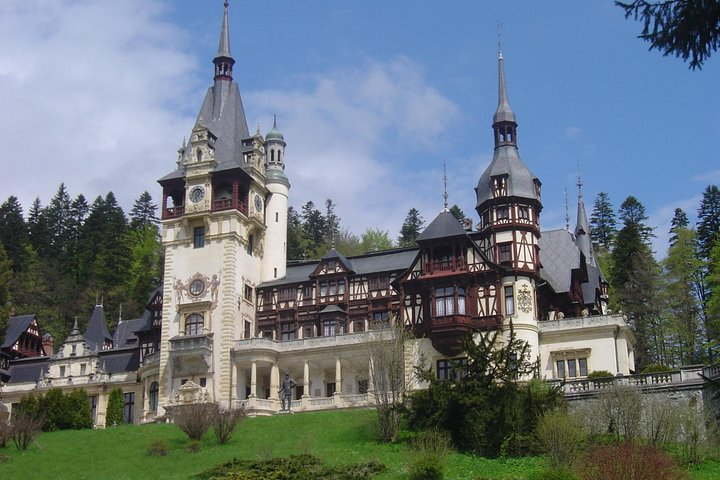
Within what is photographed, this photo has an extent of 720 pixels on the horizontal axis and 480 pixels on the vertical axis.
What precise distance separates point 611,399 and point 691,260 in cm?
3475

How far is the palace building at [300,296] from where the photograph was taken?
54750 millimetres

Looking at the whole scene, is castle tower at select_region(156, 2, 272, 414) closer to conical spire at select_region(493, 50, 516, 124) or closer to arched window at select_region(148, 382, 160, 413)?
arched window at select_region(148, 382, 160, 413)

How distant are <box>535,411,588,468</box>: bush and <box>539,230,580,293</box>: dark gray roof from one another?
2268 cm

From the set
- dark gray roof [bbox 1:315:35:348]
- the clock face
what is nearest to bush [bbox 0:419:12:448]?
the clock face

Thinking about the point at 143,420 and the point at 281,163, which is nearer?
the point at 143,420

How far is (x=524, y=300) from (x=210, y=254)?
20674mm

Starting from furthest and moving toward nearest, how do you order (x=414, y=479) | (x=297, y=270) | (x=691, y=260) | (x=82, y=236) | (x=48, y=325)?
(x=82, y=236)
(x=48, y=325)
(x=691, y=260)
(x=297, y=270)
(x=414, y=479)

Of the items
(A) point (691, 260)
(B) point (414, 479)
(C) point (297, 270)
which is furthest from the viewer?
(A) point (691, 260)

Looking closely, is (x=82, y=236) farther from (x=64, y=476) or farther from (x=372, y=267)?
(x=64, y=476)

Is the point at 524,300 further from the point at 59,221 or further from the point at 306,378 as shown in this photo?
the point at 59,221

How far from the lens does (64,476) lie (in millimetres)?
39031

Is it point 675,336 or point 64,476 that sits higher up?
point 675,336

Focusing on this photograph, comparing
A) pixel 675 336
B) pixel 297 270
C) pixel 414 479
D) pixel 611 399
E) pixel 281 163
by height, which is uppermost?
pixel 281 163

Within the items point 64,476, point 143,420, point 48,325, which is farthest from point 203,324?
point 48,325
